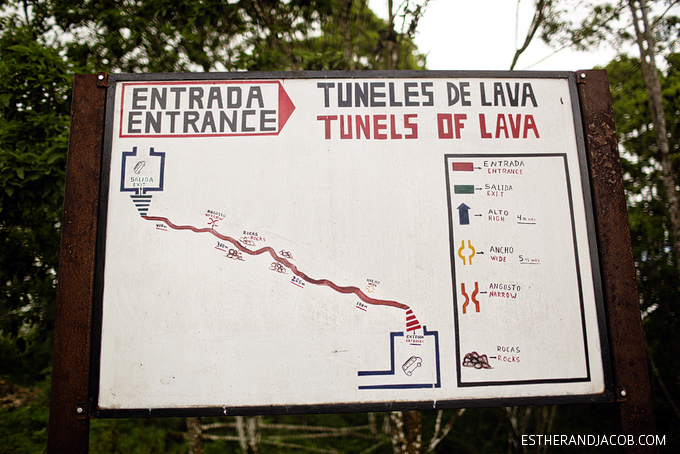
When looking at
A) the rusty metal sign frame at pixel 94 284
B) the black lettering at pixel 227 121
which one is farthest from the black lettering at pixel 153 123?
the black lettering at pixel 227 121

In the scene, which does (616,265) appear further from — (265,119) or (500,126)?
(265,119)

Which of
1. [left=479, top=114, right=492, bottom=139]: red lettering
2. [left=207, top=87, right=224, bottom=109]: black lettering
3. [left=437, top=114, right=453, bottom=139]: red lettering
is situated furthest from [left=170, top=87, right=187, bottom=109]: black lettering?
[left=479, top=114, right=492, bottom=139]: red lettering

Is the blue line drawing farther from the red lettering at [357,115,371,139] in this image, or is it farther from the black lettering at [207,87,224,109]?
the black lettering at [207,87,224,109]

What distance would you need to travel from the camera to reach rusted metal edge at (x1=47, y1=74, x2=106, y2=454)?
1.67 m

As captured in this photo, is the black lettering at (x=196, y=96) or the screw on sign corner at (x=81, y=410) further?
A: the black lettering at (x=196, y=96)

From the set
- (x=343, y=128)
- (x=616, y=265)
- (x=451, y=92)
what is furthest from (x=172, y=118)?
(x=616, y=265)

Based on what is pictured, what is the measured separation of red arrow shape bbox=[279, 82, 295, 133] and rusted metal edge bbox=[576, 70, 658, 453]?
5.32 feet

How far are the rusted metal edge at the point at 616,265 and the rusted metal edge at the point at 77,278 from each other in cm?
257

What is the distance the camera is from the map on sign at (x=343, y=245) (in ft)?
5.68

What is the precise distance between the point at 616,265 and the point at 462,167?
915mm

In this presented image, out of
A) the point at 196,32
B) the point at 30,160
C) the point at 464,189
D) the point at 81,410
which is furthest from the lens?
the point at 196,32

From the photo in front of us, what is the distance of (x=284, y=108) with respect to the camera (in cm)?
196

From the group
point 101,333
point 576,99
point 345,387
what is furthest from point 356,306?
point 576,99

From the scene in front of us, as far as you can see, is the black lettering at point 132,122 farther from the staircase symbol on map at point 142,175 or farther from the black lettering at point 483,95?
the black lettering at point 483,95
